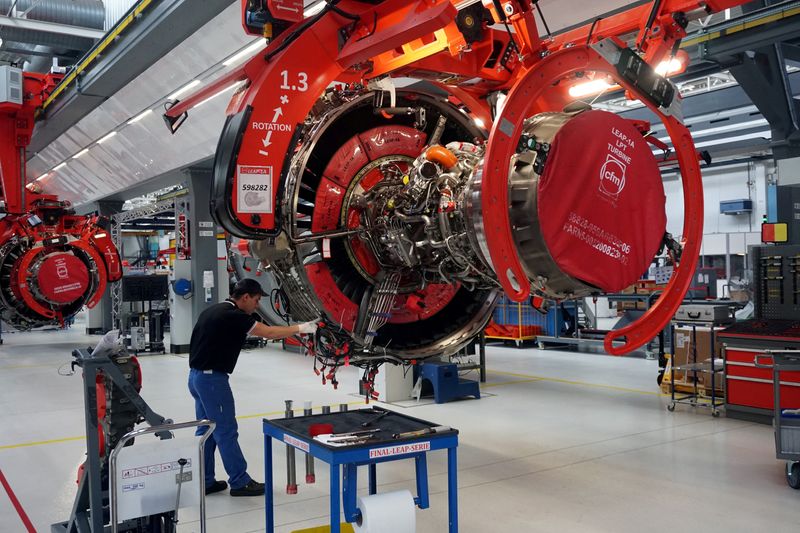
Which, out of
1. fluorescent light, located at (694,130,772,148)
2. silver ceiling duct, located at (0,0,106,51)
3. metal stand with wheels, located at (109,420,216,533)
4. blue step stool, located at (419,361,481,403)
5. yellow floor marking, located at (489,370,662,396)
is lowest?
yellow floor marking, located at (489,370,662,396)

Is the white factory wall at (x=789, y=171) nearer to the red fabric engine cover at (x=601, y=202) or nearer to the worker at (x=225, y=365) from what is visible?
the red fabric engine cover at (x=601, y=202)

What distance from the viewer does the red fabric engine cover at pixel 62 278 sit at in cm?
1232

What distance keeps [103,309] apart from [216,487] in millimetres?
14684

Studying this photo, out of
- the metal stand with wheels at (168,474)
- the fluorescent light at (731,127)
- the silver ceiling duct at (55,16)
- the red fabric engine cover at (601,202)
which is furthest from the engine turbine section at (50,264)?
the fluorescent light at (731,127)

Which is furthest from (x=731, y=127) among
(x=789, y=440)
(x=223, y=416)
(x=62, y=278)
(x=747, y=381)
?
(x=62, y=278)

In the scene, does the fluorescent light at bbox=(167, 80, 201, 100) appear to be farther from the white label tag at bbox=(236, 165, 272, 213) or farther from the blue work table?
the white label tag at bbox=(236, 165, 272, 213)

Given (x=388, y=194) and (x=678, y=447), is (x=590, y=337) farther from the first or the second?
(x=388, y=194)

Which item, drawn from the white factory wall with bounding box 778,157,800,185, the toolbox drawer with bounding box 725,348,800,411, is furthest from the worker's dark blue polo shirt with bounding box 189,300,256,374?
the white factory wall with bounding box 778,157,800,185

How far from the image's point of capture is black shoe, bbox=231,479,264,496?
5.04 m

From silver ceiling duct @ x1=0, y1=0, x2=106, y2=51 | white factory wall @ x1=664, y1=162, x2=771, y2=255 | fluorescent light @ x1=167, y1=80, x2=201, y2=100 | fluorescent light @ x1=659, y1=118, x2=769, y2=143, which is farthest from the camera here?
white factory wall @ x1=664, y1=162, x2=771, y2=255

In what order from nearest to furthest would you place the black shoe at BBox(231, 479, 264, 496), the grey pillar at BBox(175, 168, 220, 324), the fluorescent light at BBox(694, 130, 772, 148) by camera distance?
the black shoe at BBox(231, 479, 264, 496), the grey pillar at BBox(175, 168, 220, 324), the fluorescent light at BBox(694, 130, 772, 148)

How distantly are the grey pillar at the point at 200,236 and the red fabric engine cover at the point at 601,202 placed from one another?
36.9ft

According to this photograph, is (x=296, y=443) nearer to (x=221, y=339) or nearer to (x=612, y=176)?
(x=221, y=339)

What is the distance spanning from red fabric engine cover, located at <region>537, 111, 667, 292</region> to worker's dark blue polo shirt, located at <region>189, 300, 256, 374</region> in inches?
124
